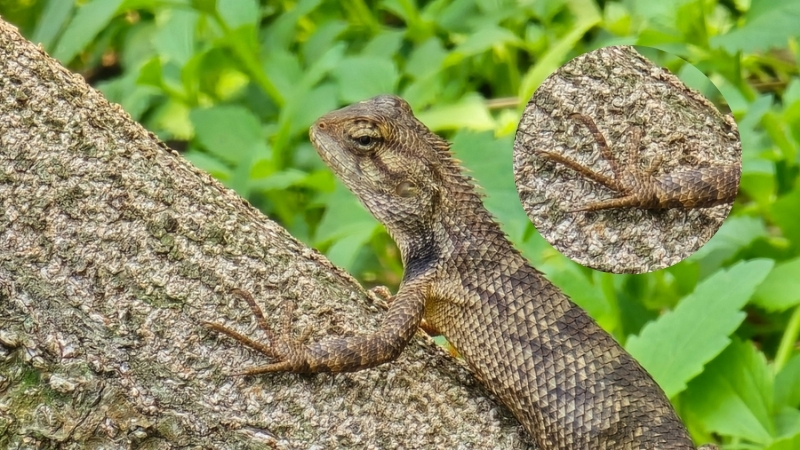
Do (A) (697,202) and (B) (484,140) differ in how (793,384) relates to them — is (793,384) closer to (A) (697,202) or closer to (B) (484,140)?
(A) (697,202)

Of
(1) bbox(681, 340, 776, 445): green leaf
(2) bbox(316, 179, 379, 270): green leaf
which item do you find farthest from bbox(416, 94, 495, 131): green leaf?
(1) bbox(681, 340, 776, 445): green leaf

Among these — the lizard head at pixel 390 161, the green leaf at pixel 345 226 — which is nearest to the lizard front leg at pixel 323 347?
the lizard head at pixel 390 161

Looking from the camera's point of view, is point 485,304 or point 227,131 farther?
point 227,131

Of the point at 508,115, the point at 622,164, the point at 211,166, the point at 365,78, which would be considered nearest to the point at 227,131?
the point at 211,166

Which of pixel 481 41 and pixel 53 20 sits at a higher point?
pixel 481 41

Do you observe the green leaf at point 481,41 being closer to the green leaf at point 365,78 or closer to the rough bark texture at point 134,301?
the green leaf at point 365,78

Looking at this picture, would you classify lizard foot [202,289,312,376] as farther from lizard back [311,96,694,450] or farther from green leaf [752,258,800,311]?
green leaf [752,258,800,311]

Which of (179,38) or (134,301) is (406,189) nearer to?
(134,301)

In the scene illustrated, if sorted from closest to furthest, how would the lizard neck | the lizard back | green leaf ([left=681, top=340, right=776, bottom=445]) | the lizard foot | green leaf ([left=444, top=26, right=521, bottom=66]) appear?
the lizard foot < the lizard back < the lizard neck < green leaf ([left=681, top=340, right=776, bottom=445]) < green leaf ([left=444, top=26, right=521, bottom=66])

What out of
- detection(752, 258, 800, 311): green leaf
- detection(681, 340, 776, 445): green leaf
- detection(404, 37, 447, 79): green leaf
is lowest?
detection(681, 340, 776, 445): green leaf
